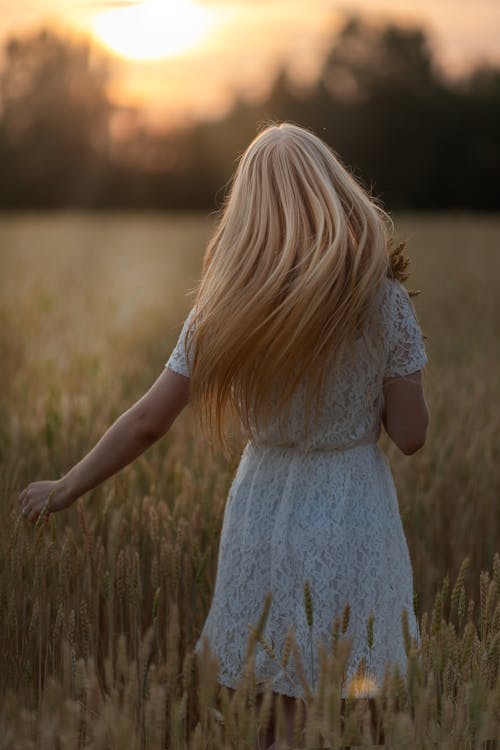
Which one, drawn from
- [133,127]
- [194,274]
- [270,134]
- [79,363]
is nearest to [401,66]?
[133,127]

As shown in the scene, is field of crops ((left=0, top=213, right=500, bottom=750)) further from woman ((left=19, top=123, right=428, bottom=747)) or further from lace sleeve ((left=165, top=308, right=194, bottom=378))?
lace sleeve ((left=165, top=308, right=194, bottom=378))

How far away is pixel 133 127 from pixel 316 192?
38.3m

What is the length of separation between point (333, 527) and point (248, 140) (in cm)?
3875

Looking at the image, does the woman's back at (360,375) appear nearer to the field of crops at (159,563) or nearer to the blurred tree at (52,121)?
the field of crops at (159,563)

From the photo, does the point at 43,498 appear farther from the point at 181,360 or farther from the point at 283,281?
the point at 283,281

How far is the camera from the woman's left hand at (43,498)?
1.93 metres

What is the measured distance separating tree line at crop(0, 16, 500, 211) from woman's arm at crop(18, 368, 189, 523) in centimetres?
3343

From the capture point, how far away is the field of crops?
140 cm

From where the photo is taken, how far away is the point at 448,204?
37062 millimetres

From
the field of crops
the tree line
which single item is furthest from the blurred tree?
the field of crops

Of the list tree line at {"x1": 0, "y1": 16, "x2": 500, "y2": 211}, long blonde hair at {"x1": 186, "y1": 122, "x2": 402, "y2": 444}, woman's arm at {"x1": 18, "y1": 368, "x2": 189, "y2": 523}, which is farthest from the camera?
tree line at {"x1": 0, "y1": 16, "x2": 500, "y2": 211}

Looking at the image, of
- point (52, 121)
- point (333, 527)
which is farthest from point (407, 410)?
point (52, 121)

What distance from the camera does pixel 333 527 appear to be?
1.90 m

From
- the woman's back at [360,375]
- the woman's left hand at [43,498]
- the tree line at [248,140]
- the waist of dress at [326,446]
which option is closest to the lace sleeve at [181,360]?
the woman's back at [360,375]
